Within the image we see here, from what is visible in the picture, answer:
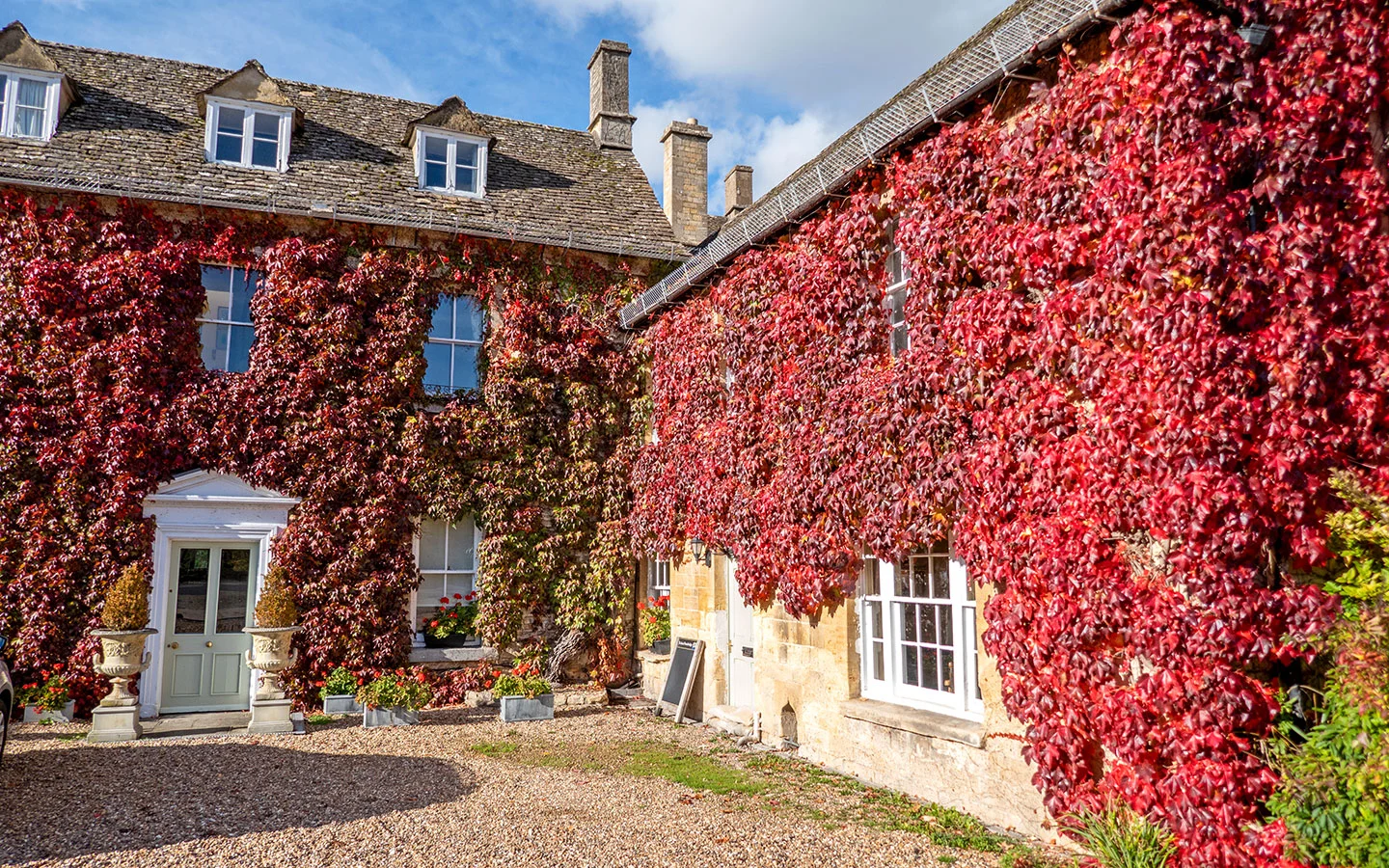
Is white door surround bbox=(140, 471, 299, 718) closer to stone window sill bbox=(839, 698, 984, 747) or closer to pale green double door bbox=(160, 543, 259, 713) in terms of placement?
pale green double door bbox=(160, 543, 259, 713)

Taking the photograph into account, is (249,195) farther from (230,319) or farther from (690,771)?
(690,771)

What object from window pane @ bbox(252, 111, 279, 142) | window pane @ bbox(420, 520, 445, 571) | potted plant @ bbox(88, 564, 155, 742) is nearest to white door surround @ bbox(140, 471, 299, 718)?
potted plant @ bbox(88, 564, 155, 742)

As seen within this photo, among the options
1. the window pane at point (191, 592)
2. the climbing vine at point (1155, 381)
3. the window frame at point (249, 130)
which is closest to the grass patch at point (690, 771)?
the climbing vine at point (1155, 381)

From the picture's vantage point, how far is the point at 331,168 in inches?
554

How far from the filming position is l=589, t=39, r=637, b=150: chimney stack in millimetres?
Answer: 16969

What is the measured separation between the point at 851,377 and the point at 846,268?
1.12 metres

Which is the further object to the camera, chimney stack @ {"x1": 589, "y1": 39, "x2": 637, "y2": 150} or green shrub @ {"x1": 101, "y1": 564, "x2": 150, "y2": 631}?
chimney stack @ {"x1": 589, "y1": 39, "x2": 637, "y2": 150}

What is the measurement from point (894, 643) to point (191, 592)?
955cm

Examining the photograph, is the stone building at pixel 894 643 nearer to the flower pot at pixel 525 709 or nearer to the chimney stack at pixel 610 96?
the flower pot at pixel 525 709

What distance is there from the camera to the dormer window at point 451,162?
1469cm

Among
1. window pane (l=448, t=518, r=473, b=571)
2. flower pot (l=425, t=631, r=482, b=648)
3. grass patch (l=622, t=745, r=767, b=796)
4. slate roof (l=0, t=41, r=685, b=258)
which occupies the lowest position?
grass patch (l=622, t=745, r=767, b=796)

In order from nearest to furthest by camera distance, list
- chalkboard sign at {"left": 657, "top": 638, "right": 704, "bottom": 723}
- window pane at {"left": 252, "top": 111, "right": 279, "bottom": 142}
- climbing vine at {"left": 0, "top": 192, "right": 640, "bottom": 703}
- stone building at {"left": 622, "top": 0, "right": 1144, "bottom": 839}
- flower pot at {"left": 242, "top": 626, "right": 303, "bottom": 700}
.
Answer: stone building at {"left": 622, "top": 0, "right": 1144, "bottom": 839} < flower pot at {"left": 242, "top": 626, "right": 303, "bottom": 700} < chalkboard sign at {"left": 657, "top": 638, "right": 704, "bottom": 723} < climbing vine at {"left": 0, "top": 192, "right": 640, "bottom": 703} < window pane at {"left": 252, "top": 111, "right": 279, "bottom": 142}

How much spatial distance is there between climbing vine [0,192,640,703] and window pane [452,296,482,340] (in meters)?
0.20

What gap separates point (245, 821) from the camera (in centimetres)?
705
